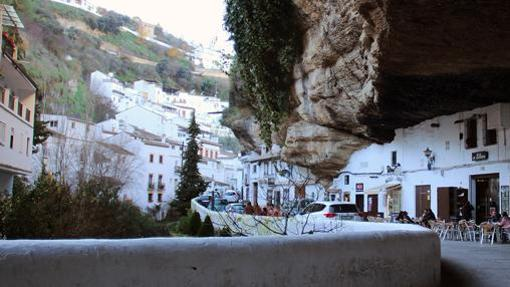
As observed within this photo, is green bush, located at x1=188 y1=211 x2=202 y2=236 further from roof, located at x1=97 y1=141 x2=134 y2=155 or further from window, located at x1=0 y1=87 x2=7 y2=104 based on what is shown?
roof, located at x1=97 y1=141 x2=134 y2=155

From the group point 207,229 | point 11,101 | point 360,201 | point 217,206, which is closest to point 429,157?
point 360,201

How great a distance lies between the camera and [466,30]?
43.9 ft

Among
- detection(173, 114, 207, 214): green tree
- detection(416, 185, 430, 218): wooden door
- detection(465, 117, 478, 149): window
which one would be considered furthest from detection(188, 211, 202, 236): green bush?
detection(173, 114, 207, 214): green tree

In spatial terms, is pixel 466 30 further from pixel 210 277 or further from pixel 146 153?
pixel 146 153

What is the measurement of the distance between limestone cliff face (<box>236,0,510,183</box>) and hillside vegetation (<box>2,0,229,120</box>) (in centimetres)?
4554

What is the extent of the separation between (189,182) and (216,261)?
5718 centimetres

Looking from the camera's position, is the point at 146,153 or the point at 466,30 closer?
the point at 466,30

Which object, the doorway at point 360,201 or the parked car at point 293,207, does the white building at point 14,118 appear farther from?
the doorway at point 360,201

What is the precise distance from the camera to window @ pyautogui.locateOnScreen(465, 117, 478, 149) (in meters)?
25.2

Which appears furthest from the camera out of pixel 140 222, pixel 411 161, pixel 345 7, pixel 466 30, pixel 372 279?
pixel 411 161

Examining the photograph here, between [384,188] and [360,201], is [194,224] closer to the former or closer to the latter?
[360,201]

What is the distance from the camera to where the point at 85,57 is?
128000mm

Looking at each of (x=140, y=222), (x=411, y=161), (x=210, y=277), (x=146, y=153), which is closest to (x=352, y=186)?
(x=411, y=161)

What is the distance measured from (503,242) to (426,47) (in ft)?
26.1
